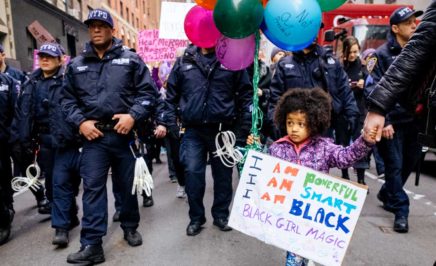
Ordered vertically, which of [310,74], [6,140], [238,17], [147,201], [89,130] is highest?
[238,17]

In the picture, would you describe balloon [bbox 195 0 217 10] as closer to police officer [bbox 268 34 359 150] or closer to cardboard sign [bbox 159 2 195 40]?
police officer [bbox 268 34 359 150]

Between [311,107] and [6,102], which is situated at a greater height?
[311,107]

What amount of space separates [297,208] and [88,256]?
6.31 ft

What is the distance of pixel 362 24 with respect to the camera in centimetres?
1021

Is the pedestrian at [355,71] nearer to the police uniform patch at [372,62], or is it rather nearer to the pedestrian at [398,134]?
the police uniform patch at [372,62]

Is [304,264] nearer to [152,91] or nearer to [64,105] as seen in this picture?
[152,91]

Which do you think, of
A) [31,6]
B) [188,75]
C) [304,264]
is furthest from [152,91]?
[31,6]

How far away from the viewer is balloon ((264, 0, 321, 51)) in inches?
109

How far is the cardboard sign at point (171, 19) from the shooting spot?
8039 mm

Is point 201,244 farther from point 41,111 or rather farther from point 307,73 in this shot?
point 41,111

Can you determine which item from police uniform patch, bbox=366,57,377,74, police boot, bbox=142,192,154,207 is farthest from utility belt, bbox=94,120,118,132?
police uniform patch, bbox=366,57,377,74

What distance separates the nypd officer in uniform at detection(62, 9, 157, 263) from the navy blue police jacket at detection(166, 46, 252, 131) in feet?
1.62

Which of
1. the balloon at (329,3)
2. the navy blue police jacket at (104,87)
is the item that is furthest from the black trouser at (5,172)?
the balloon at (329,3)

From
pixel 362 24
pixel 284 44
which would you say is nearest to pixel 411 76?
pixel 284 44
